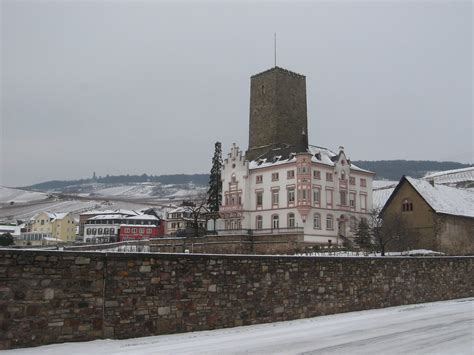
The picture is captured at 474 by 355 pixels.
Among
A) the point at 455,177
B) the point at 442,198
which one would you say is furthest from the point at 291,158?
the point at 455,177

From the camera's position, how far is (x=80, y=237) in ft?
479

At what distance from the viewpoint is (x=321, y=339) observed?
14.2m

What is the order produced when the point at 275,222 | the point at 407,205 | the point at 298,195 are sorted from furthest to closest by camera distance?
the point at 275,222 → the point at 298,195 → the point at 407,205

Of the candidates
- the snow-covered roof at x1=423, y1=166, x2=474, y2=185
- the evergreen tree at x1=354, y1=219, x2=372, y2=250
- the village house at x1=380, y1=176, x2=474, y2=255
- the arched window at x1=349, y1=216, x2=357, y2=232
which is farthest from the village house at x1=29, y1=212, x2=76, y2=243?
the village house at x1=380, y1=176, x2=474, y2=255

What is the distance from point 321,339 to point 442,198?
156 feet

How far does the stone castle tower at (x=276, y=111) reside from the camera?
80688 millimetres

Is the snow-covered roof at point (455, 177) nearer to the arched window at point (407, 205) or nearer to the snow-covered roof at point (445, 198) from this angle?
the snow-covered roof at point (445, 198)

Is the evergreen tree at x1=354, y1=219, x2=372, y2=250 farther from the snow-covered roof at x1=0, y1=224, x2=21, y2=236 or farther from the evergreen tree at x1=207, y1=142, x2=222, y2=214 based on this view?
the snow-covered roof at x1=0, y1=224, x2=21, y2=236

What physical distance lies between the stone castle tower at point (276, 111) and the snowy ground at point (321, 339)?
62.4 meters

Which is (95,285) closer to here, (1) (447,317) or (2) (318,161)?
(1) (447,317)

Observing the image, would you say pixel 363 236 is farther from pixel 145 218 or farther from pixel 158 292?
pixel 145 218

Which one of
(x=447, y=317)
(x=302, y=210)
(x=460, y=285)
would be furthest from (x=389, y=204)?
(x=447, y=317)

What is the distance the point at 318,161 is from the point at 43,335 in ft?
182

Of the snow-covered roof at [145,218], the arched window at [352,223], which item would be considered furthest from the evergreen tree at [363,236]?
the snow-covered roof at [145,218]
